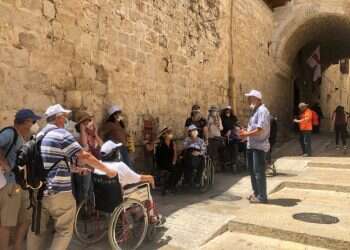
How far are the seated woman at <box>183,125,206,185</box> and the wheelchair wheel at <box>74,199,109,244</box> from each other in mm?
2245

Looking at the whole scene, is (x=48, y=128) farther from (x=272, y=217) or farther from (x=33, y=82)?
(x=272, y=217)

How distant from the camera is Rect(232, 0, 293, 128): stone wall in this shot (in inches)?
418

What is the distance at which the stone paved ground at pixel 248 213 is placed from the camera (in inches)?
156

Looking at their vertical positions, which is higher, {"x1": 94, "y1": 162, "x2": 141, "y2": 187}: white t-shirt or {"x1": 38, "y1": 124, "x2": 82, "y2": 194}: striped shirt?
{"x1": 38, "y1": 124, "x2": 82, "y2": 194}: striped shirt

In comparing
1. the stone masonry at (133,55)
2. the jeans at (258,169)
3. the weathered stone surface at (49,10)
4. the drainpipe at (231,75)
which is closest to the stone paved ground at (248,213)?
the jeans at (258,169)

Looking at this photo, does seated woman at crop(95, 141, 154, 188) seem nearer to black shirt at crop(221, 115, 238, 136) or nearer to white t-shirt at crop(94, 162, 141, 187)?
white t-shirt at crop(94, 162, 141, 187)

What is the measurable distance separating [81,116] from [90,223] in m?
1.32

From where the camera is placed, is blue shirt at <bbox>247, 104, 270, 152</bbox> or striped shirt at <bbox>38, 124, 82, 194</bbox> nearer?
striped shirt at <bbox>38, 124, 82, 194</bbox>

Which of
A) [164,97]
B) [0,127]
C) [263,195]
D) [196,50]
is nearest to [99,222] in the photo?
[0,127]

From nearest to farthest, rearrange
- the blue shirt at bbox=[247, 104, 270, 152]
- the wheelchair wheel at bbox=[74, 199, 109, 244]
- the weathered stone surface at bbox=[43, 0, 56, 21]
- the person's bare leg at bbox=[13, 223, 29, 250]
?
the person's bare leg at bbox=[13, 223, 29, 250]
the wheelchair wheel at bbox=[74, 199, 109, 244]
the weathered stone surface at bbox=[43, 0, 56, 21]
the blue shirt at bbox=[247, 104, 270, 152]

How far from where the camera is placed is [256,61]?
1207cm

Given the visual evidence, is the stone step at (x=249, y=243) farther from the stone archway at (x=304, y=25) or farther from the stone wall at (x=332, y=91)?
the stone wall at (x=332, y=91)

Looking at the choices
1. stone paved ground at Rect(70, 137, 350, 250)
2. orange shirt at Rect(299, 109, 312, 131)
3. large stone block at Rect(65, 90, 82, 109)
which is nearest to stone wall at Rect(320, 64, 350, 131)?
orange shirt at Rect(299, 109, 312, 131)

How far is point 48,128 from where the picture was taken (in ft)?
9.60
